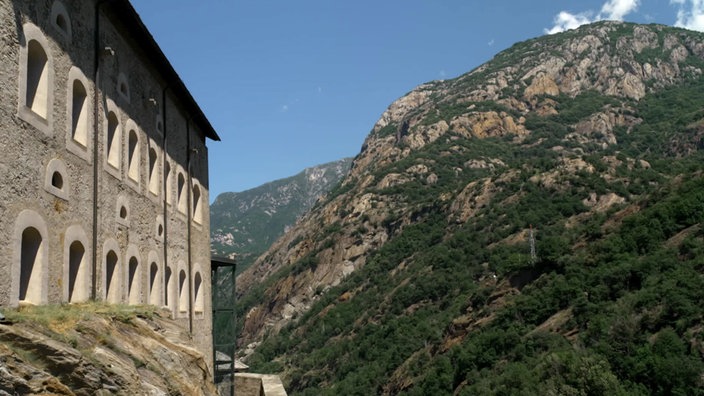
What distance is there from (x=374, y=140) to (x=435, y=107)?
77.3 ft

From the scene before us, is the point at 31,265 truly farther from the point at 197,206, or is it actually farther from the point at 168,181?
the point at 197,206

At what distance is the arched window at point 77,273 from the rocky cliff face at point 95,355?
2.36 feet

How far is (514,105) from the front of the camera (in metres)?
127

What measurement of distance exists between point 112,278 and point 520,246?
56.5 m

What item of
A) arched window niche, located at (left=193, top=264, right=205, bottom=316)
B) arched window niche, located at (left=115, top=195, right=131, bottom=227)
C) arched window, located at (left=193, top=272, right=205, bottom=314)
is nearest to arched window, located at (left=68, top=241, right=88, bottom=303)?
arched window niche, located at (left=115, top=195, right=131, bottom=227)

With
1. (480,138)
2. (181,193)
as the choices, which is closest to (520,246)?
(181,193)

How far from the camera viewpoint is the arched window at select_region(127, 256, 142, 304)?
46.0ft

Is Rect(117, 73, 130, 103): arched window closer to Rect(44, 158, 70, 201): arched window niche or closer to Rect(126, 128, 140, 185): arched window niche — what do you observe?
Rect(126, 128, 140, 185): arched window niche

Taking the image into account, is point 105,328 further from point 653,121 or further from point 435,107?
point 435,107

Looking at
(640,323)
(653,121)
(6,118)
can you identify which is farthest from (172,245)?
(653,121)

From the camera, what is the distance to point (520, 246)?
64562 millimetres

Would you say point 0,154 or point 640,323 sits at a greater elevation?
point 0,154

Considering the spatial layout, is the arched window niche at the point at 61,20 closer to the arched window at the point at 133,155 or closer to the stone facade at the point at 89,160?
the stone facade at the point at 89,160

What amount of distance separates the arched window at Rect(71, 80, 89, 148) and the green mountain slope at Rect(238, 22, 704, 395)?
26.9m
